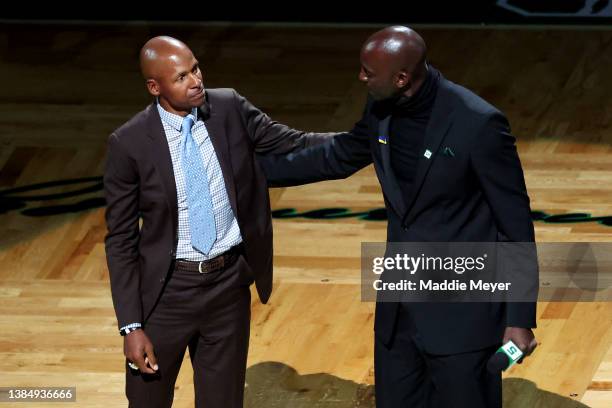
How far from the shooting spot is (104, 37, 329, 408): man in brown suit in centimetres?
406

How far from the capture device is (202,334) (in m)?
4.29

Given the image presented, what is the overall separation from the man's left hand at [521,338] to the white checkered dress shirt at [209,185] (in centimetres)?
84

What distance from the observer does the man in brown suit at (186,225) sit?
4.06 m

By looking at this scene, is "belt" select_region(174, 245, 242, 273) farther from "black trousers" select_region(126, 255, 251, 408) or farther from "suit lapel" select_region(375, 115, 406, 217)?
"suit lapel" select_region(375, 115, 406, 217)

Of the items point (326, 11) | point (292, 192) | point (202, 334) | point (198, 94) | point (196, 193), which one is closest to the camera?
point (198, 94)

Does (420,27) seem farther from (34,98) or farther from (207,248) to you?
(207,248)

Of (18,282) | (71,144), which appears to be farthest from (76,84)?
(18,282)

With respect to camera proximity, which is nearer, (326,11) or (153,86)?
(153,86)

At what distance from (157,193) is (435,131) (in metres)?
0.81

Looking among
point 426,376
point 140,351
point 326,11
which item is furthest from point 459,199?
point 326,11

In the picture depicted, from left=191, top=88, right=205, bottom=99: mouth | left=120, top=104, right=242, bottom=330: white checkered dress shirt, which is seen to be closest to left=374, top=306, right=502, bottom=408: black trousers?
left=120, top=104, right=242, bottom=330: white checkered dress shirt

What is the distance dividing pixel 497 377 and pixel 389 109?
82 centimetres

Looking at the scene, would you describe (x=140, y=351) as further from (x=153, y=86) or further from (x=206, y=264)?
(x=153, y=86)

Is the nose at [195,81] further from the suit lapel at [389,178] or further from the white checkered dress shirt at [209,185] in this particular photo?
the suit lapel at [389,178]
